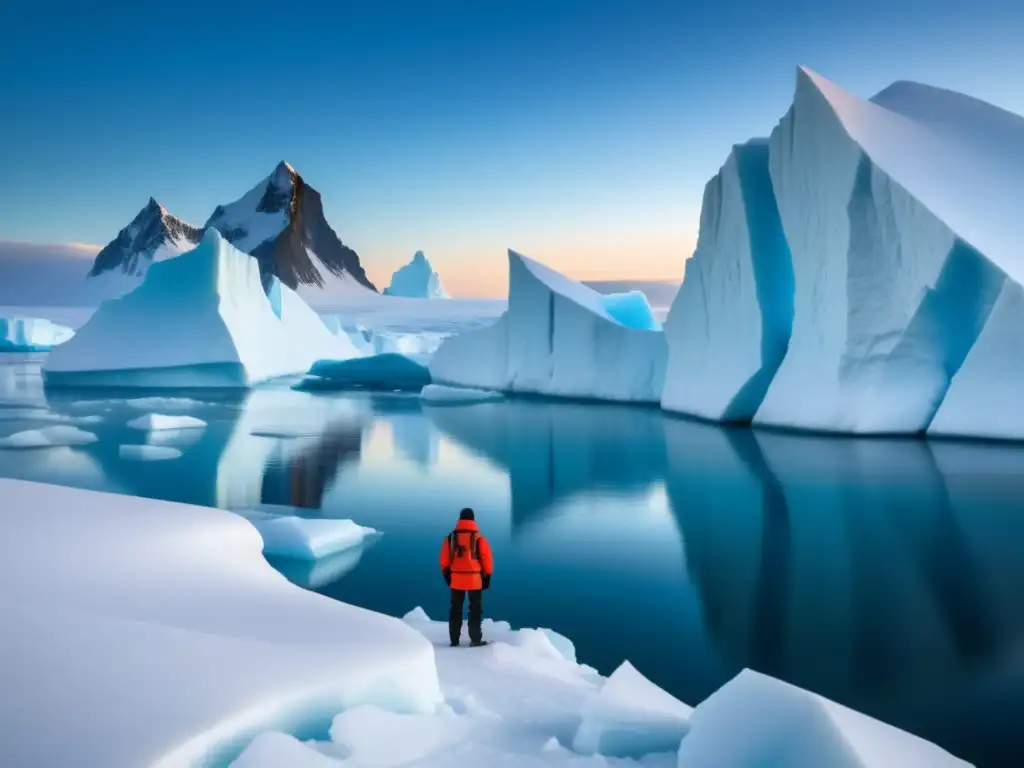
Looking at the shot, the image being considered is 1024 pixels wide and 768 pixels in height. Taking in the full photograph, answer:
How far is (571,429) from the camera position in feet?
46.5

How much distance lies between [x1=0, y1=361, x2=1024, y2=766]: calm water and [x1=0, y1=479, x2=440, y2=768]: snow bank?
1.54 metres

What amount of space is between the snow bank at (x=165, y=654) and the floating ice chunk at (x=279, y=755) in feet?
0.20

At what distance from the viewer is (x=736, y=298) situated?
573 inches

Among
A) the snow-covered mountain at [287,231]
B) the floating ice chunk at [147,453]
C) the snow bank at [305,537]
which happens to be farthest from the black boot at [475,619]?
the snow-covered mountain at [287,231]

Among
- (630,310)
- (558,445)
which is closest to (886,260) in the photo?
(558,445)

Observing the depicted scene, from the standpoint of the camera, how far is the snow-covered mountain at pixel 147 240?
93875mm

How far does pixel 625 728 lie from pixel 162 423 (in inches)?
476

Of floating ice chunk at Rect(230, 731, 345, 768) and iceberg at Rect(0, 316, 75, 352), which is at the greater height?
iceberg at Rect(0, 316, 75, 352)

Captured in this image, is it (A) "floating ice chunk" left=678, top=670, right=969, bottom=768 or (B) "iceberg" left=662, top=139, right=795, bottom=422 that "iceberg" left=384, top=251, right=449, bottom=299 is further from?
(A) "floating ice chunk" left=678, top=670, right=969, bottom=768

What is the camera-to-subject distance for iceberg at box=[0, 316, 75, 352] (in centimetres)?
4097

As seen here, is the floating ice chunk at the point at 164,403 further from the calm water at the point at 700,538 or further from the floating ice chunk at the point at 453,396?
the floating ice chunk at the point at 453,396

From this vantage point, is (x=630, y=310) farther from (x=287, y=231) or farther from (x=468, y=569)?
(x=287, y=231)

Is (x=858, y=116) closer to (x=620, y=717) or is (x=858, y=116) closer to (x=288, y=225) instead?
(x=620, y=717)

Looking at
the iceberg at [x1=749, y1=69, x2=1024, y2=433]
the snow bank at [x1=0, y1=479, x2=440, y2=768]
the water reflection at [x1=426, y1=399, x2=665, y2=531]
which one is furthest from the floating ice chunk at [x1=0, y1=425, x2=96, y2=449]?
the iceberg at [x1=749, y1=69, x2=1024, y2=433]
